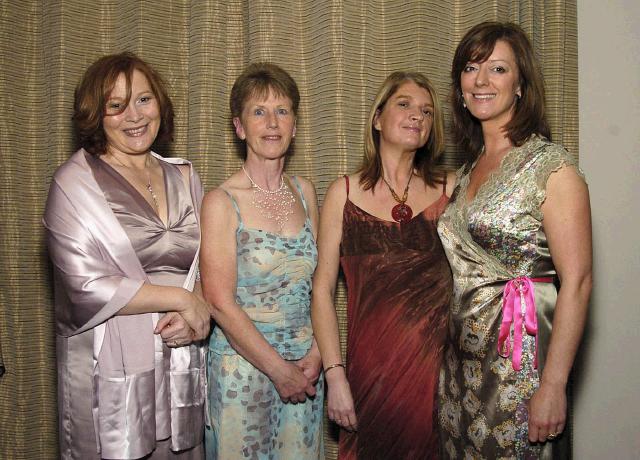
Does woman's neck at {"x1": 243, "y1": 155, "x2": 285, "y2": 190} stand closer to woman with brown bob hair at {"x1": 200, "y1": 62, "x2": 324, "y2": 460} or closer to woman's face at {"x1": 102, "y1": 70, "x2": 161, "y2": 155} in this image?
woman with brown bob hair at {"x1": 200, "y1": 62, "x2": 324, "y2": 460}

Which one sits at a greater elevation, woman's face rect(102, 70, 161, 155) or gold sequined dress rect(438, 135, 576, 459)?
woman's face rect(102, 70, 161, 155)

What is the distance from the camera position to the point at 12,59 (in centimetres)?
256

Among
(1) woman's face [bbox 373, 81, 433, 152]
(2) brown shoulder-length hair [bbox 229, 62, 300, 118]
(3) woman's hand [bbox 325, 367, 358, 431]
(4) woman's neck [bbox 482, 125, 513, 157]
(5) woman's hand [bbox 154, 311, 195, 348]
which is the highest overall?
(2) brown shoulder-length hair [bbox 229, 62, 300, 118]

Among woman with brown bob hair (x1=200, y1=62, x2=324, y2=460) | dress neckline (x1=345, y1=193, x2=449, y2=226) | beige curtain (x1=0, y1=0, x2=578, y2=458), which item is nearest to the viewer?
woman with brown bob hair (x1=200, y1=62, x2=324, y2=460)

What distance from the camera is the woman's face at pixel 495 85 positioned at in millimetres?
1689

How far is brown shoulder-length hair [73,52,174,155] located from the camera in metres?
1.70

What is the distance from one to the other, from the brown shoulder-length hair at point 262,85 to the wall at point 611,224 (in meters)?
1.27

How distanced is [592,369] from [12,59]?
2.66 metres

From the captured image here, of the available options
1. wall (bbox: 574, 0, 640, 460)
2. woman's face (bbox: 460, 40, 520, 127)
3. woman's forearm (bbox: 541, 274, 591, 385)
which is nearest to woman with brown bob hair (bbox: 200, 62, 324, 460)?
woman's face (bbox: 460, 40, 520, 127)

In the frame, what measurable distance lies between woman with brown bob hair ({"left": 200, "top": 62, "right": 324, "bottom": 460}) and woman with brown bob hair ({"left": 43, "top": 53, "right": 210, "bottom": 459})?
71 mm

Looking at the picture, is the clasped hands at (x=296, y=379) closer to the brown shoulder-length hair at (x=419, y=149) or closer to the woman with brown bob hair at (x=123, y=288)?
the woman with brown bob hair at (x=123, y=288)

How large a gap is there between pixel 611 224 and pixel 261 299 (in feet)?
4.91

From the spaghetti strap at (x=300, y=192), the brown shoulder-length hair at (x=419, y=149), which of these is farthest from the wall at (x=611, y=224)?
the spaghetti strap at (x=300, y=192)

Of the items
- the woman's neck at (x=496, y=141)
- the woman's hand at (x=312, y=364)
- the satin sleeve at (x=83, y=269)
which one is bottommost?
the woman's hand at (x=312, y=364)
